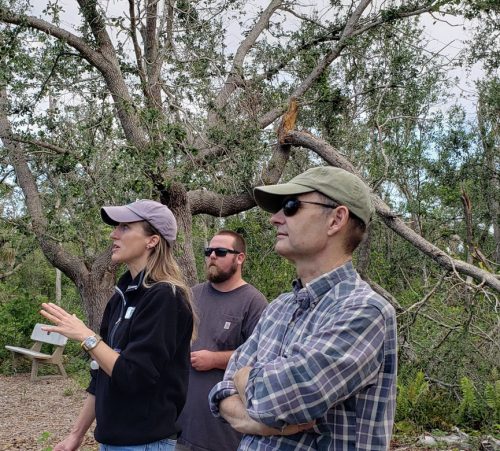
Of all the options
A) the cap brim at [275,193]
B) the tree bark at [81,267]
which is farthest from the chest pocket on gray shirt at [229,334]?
the tree bark at [81,267]

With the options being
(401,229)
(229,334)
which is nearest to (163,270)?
(229,334)

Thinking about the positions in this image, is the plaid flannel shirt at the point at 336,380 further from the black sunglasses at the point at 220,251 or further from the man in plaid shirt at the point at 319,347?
the black sunglasses at the point at 220,251

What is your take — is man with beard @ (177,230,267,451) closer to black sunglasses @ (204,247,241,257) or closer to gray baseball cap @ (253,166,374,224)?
black sunglasses @ (204,247,241,257)

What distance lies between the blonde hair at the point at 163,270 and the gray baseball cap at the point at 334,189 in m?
0.82

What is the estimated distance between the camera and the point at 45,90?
988 cm

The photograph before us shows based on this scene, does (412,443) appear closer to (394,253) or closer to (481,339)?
(481,339)

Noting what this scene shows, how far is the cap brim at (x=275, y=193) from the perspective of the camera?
2.02 metres

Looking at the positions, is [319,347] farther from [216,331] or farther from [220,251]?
[220,251]

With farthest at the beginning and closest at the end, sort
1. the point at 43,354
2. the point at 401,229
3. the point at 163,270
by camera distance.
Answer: the point at 43,354 < the point at 401,229 < the point at 163,270

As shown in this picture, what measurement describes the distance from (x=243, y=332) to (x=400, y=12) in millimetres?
9240

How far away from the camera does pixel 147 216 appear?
287 centimetres

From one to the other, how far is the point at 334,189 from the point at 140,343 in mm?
1014

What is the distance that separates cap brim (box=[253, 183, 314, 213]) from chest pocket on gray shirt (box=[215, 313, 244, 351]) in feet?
5.58

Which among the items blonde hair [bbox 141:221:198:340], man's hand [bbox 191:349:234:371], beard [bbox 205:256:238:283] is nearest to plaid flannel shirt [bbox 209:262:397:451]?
blonde hair [bbox 141:221:198:340]
